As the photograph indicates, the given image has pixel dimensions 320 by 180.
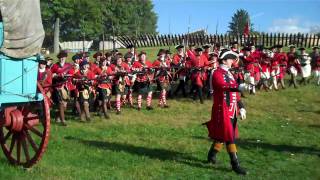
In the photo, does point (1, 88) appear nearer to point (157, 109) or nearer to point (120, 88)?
point (120, 88)

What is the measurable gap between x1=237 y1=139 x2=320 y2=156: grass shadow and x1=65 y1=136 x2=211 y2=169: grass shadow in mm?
1690

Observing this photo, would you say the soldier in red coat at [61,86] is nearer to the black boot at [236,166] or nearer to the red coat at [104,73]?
the red coat at [104,73]

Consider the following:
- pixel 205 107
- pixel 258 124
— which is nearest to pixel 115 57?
pixel 205 107

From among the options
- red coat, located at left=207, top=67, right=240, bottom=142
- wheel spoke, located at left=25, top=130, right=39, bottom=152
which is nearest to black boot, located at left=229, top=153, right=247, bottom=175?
red coat, located at left=207, top=67, right=240, bottom=142

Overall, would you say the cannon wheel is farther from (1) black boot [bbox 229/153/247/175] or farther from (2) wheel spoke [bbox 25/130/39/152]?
(1) black boot [bbox 229/153/247/175]

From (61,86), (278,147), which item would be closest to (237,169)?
(278,147)

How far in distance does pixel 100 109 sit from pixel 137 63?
213cm

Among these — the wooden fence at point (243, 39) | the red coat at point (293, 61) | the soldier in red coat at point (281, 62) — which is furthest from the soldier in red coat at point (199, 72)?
the wooden fence at point (243, 39)

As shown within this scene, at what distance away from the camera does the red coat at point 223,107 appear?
7.99 meters

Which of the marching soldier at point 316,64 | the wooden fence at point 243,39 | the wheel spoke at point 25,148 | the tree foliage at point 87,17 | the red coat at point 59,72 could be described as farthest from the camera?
the tree foliage at point 87,17

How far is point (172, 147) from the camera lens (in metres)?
9.90

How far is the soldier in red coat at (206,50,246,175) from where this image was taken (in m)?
7.96

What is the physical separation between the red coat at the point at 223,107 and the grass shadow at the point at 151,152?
0.71 meters

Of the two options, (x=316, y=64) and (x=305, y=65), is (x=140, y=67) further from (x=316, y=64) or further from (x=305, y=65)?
(x=316, y=64)
